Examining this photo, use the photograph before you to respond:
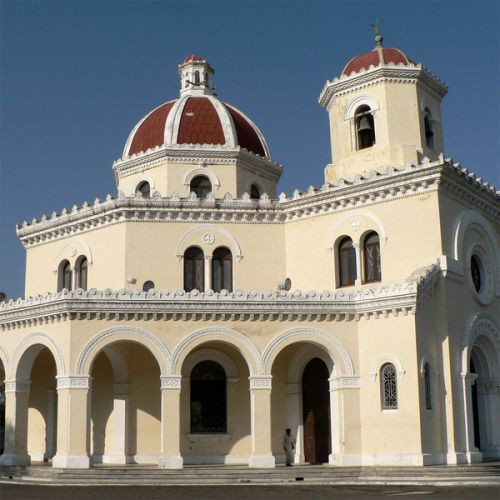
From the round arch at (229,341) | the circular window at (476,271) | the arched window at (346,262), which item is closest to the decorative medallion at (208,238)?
the arched window at (346,262)

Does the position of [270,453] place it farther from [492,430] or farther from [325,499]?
[492,430]

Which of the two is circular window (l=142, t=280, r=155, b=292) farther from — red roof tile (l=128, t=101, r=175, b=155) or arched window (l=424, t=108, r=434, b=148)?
arched window (l=424, t=108, r=434, b=148)

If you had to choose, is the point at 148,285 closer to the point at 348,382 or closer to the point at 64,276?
the point at 64,276

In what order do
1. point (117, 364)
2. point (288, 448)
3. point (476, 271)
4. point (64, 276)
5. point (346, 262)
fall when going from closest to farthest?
point (288, 448)
point (117, 364)
point (346, 262)
point (476, 271)
point (64, 276)

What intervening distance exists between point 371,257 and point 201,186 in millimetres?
7525

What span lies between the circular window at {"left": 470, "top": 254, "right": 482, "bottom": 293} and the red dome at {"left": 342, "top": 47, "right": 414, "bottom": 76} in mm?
7203

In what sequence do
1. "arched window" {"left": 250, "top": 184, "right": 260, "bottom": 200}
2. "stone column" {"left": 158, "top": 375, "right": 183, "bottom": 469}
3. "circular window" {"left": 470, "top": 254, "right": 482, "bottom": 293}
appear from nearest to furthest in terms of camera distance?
"stone column" {"left": 158, "top": 375, "right": 183, "bottom": 469} < "circular window" {"left": 470, "top": 254, "right": 482, "bottom": 293} < "arched window" {"left": 250, "top": 184, "right": 260, "bottom": 200}

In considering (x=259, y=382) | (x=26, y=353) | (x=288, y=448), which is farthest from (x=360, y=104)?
(x=26, y=353)

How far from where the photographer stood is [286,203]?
26438mm

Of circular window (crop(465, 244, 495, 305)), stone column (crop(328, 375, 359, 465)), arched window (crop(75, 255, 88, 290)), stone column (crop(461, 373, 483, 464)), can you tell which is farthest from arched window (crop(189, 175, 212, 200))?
stone column (crop(461, 373, 483, 464))

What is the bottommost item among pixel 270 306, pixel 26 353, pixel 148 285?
pixel 26 353

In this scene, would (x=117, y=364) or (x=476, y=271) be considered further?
(x=476, y=271)

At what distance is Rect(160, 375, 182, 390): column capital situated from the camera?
21.3 metres

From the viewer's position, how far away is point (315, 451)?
933 inches
